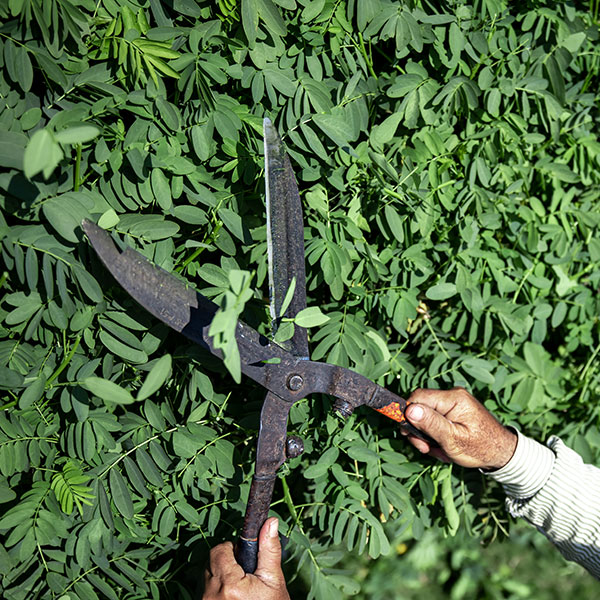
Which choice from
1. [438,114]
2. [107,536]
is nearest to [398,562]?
[107,536]

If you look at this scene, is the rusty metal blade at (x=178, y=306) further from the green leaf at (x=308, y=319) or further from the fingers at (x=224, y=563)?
the fingers at (x=224, y=563)

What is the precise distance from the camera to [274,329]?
1553mm

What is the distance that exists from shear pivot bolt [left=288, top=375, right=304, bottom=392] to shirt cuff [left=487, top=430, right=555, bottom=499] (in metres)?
0.95

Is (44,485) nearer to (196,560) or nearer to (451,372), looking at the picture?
(196,560)

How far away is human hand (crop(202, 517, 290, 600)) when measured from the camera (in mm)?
1583

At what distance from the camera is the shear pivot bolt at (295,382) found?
1.55m

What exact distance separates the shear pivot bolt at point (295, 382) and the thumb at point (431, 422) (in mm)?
393

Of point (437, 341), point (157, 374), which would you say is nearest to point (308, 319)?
point (157, 374)

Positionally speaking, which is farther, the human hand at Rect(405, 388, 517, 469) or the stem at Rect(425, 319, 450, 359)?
the stem at Rect(425, 319, 450, 359)

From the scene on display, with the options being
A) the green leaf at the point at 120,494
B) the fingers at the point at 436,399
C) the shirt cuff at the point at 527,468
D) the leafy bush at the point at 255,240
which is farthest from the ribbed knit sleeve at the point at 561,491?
the green leaf at the point at 120,494

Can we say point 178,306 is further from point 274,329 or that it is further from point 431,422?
point 431,422

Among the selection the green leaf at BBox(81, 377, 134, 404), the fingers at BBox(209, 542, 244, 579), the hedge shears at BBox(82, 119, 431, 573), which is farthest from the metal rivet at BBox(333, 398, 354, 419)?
the green leaf at BBox(81, 377, 134, 404)

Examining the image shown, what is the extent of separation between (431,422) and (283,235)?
0.74m

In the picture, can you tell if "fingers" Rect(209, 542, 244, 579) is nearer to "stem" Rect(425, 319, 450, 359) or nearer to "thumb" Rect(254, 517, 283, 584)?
"thumb" Rect(254, 517, 283, 584)
